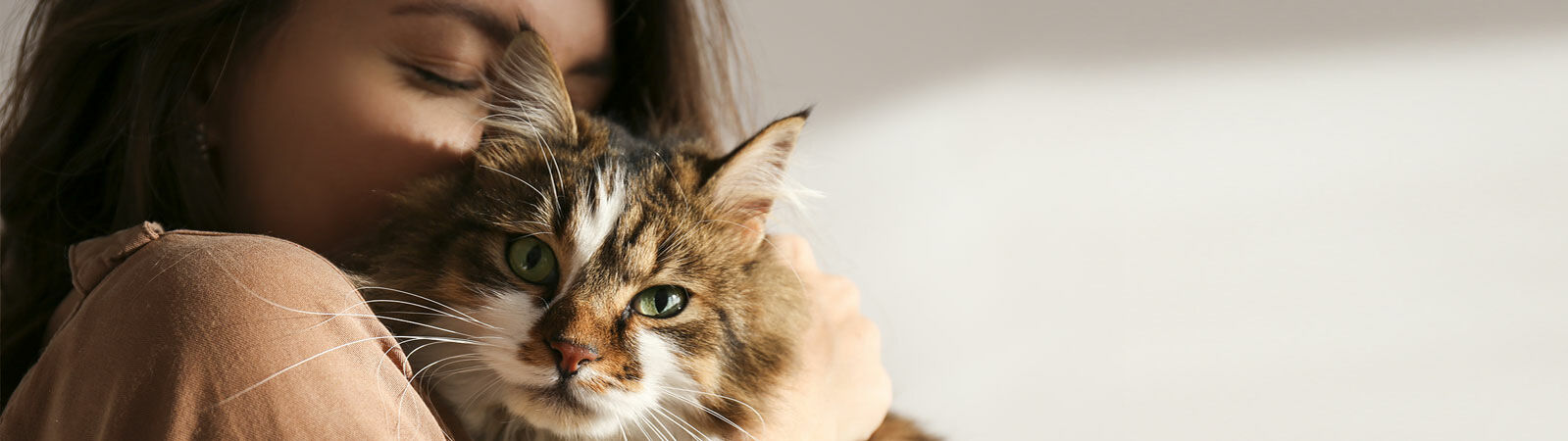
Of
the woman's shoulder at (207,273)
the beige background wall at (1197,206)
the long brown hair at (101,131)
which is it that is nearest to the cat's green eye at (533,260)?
the woman's shoulder at (207,273)

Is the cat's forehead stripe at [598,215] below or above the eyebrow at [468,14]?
below

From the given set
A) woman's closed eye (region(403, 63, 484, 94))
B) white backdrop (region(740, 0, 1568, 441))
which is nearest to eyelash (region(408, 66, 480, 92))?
woman's closed eye (region(403, 63, 484, 94))

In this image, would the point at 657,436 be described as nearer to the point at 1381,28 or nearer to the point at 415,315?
the point at 415,315

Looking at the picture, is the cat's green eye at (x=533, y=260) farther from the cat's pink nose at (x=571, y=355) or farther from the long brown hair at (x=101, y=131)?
the long brown hair at (x=101, y=131)

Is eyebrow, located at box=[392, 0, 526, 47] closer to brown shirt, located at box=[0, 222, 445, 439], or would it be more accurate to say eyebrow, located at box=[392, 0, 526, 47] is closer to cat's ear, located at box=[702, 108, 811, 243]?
cat's ear, located at box=[702, 108, 811, 243]

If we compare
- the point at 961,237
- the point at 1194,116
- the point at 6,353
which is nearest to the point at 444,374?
the point at 6,353

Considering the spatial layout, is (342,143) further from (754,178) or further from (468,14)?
(754,178)

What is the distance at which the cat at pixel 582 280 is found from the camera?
1055 mm

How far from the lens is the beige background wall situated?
78.3 inches

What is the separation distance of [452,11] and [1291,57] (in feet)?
5.79

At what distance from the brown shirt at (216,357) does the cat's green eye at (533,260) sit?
0.20 meters

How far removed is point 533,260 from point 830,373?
457 mm

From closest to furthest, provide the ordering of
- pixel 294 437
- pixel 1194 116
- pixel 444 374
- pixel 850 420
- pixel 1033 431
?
pixel 294 437, pixel 444 374, pixel 850 420, pixel 1194 116, pixel 1033 431

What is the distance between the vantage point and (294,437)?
0.81 meters
